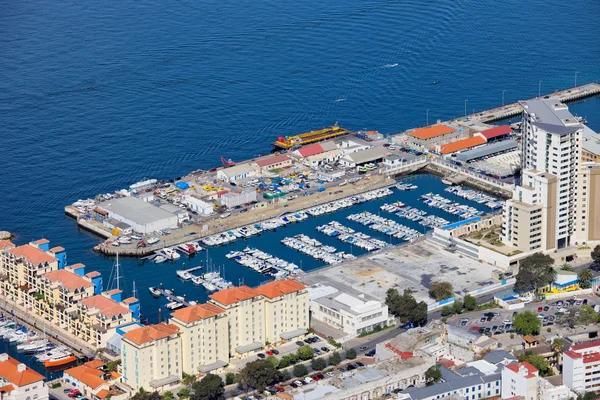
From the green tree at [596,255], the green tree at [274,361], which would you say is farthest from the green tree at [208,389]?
the green tree at [596,255]

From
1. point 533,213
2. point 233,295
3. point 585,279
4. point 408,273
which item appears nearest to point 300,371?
point 233,295

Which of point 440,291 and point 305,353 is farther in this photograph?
point 440,291

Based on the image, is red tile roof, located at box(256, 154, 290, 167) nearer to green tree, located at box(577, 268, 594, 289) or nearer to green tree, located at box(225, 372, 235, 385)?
green tree, located at box(577, 268, 594, 289)

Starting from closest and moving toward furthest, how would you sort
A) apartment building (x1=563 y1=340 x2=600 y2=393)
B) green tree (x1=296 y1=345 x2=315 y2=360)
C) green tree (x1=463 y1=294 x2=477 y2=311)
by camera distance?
apartment building (x1=563 y1=340 x2=600 y2=393) → green tree (x1=296 y1=345 x2=315 y2=360) → green tree (x1=463 y1=294 x2=477 y2=311)

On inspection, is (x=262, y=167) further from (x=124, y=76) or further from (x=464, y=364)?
(x=464, y=364)

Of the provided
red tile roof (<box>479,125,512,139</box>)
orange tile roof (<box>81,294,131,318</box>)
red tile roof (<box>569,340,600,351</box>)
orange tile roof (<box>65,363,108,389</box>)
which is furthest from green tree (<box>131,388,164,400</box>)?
red tile roof (<box>479,125,512,139</box>)

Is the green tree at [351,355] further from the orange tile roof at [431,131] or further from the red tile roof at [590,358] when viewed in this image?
the orange tile roof at [431,131]

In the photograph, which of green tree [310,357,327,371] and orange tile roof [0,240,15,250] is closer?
green tree [310,357,327,371]

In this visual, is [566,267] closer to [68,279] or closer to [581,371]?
[581,371]
